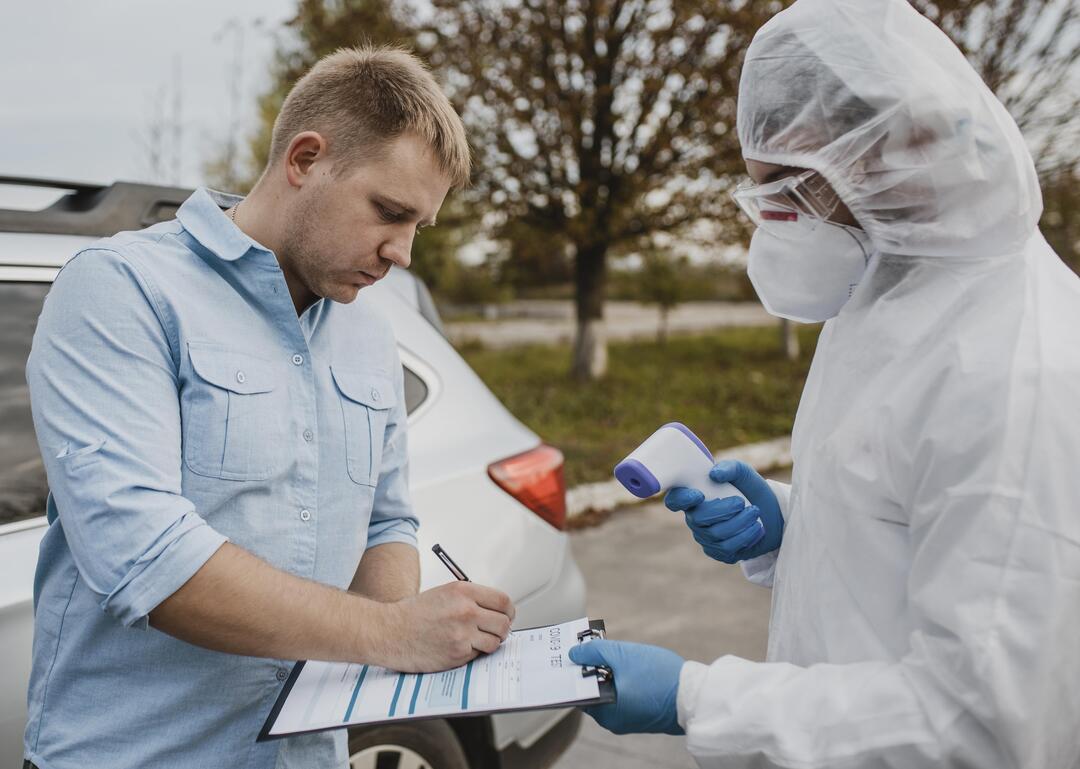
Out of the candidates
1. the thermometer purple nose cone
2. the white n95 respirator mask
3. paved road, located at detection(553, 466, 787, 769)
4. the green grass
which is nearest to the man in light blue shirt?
the thermometer purple nose cone

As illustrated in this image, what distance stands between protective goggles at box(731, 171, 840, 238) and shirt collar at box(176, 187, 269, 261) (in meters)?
0.82

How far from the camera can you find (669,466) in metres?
1.66

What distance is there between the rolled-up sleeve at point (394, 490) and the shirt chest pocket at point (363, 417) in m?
0.07

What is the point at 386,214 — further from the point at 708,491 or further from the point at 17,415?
the point at 17,415

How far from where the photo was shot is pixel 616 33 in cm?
1152

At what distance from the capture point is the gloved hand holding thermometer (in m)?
1.63

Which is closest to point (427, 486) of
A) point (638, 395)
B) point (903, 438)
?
point (903, 438)

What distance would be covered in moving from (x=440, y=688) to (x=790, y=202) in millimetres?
930

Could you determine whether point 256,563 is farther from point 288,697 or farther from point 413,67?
point 413,67

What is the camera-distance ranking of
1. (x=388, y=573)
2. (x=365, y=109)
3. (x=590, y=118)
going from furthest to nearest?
1. (x=590, y=118)
2. (x=388, y=573)
3. (x=365, y=109)

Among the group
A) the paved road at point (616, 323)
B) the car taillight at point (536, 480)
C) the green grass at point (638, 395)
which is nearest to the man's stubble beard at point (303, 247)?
the car taillight at point (536, 480)

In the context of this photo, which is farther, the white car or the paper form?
the white car

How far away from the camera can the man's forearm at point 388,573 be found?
5.47ft

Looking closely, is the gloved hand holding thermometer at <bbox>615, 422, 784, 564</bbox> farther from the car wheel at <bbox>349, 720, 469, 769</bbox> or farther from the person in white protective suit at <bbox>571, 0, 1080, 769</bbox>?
the car wheel at <bbox>349, 720, 469, 769</bbox>
